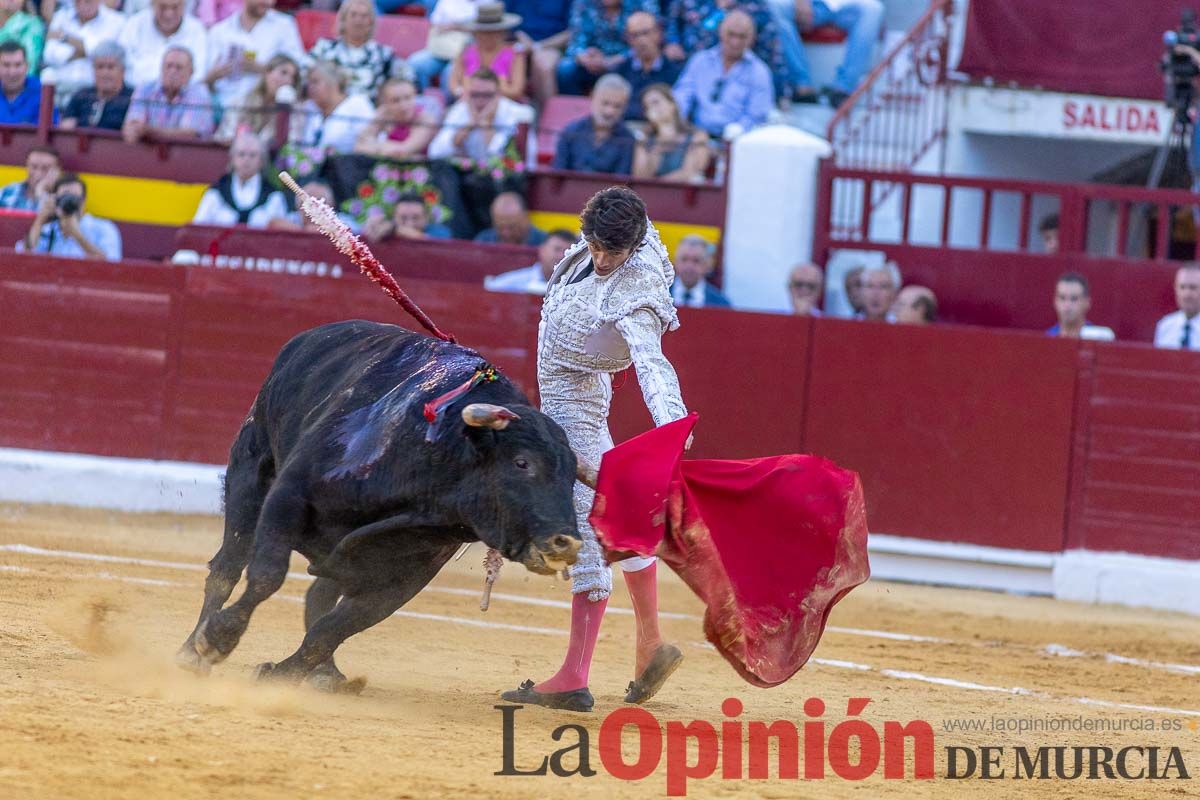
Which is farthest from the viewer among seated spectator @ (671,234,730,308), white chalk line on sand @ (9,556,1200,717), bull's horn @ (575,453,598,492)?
seated spectator @ (671,234,730,308)

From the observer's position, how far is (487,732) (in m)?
4.32

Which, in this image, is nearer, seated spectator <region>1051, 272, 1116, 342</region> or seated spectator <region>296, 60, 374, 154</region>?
seated spectator <region>1051, 272, 1116, 342</region>

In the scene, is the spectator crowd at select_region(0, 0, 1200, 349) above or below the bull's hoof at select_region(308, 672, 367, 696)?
above

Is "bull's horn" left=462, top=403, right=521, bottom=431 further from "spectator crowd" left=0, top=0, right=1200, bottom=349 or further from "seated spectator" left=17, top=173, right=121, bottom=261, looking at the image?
"seated spectator" left=17, top=173, right=121, bottom=261

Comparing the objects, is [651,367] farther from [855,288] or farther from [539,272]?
[855,288]

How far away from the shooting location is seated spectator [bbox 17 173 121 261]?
30.9 feet

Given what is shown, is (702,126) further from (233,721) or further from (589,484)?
(233,721)

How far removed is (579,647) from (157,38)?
7240 millimetres

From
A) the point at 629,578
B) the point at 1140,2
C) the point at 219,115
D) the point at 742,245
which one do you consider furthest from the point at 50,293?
the point at 1140,2

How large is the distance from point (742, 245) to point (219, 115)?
10.3 feet

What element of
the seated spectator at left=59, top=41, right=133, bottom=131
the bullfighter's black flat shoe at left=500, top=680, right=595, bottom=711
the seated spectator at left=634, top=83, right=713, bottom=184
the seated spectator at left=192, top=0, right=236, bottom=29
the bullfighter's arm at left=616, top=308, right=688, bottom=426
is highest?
the seated spectator at left=192, top=0, right=236, bottom=29

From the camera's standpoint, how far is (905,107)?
10.8m

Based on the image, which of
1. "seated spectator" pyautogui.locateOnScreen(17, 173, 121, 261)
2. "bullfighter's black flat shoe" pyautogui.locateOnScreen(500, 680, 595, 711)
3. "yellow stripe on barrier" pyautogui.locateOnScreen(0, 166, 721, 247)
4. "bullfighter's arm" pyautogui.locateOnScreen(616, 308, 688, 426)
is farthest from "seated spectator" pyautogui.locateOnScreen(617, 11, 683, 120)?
"bullfighter's black flat shoe" pyautogui.locateOnScreen(500, 680, 595, 711)

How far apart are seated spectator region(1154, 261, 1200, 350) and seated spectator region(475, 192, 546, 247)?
3152 mm
